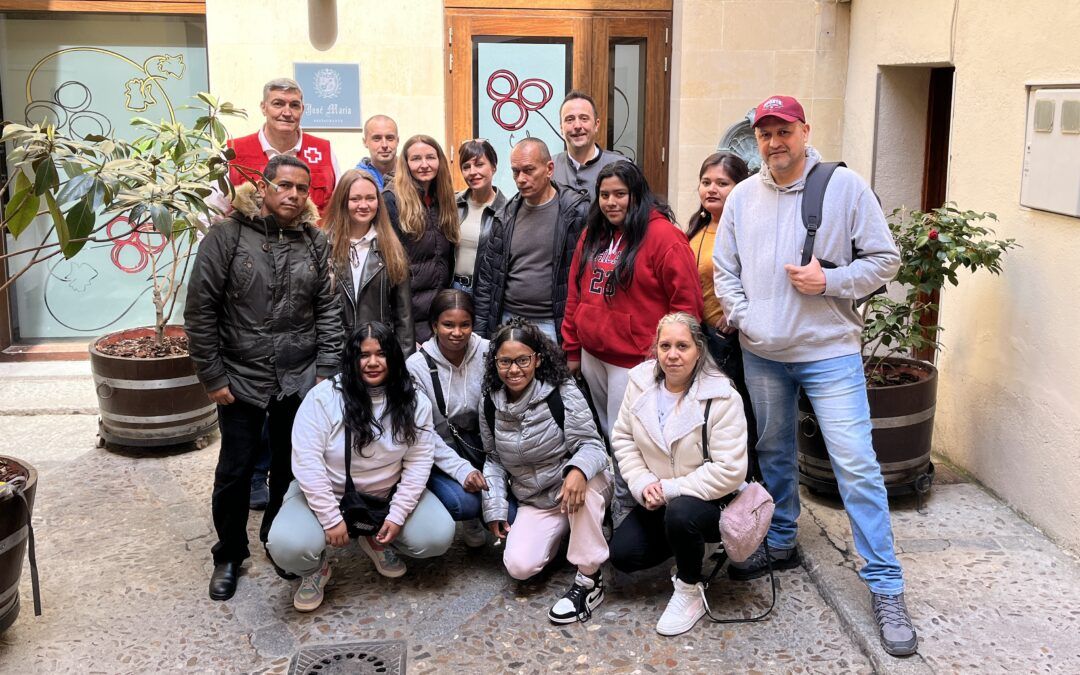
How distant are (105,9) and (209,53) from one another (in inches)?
34.0

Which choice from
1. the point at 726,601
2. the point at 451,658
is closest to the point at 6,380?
the point at 451,658

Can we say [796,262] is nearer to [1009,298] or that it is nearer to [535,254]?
[535,254]

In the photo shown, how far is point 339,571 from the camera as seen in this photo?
453 cm

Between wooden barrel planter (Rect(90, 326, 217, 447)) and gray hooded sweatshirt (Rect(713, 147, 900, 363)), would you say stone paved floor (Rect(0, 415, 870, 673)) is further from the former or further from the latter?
gray hooded sweatshirt (Rect(713, 147, 900, 363))

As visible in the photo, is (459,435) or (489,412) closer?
(489,412)

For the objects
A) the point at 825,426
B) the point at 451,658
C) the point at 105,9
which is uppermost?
the point at 105,9

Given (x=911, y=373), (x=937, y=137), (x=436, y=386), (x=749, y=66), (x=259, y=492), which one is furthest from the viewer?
(x=749, y=66)

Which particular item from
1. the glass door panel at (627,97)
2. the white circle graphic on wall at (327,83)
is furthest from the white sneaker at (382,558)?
the glass door panel at (627,97)

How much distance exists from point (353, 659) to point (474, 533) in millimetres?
999

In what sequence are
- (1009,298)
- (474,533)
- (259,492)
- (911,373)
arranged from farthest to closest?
1. (259,492)
2. (911,373)
3. (1009,298)
4. (474,533)

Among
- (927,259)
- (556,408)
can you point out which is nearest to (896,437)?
(927,259)

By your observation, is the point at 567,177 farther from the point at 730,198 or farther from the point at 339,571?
the point at 339,571

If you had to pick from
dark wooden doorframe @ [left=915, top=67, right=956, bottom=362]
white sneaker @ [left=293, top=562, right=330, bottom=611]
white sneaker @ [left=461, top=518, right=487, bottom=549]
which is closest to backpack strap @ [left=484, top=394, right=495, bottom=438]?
white sneaker @ [left=461, top=518, right=487, bottom=549]

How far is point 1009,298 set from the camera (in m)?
4.95
